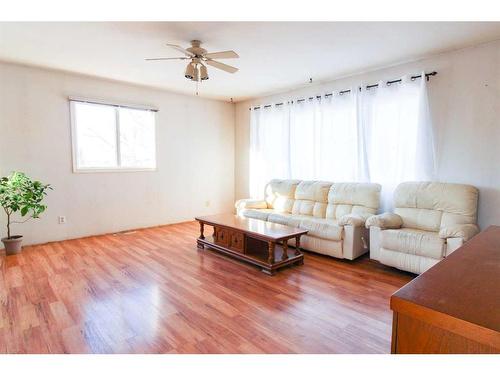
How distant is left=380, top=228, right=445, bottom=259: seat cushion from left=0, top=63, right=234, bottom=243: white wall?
11.9 ft

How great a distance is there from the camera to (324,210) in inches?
161

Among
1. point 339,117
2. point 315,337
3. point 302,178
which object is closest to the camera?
point 315,337

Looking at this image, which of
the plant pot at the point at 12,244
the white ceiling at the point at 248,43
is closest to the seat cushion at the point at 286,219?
the white ceiling at the point at 248,43

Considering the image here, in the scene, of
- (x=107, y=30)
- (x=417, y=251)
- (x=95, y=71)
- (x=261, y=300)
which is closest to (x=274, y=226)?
(x=261, y=300)

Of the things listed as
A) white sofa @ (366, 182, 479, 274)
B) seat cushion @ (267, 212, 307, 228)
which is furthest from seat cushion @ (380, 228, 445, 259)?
seat cushion @ (267, 212, 307, 228)

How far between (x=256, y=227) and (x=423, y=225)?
1865mm

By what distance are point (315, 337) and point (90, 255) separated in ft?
9.59

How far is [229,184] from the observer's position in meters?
6.23

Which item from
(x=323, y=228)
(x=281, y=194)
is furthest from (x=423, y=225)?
(x=281, y=194)

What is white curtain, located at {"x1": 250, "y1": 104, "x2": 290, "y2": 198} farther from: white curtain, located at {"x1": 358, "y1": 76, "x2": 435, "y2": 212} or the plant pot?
the plant pot

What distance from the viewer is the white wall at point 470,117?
302cm

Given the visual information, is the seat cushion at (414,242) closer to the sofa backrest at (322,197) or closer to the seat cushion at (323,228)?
the seat cushion at (323,228)

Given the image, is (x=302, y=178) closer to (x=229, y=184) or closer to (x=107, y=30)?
(x=229, y=184)

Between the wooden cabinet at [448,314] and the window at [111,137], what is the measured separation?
4.54 meters
